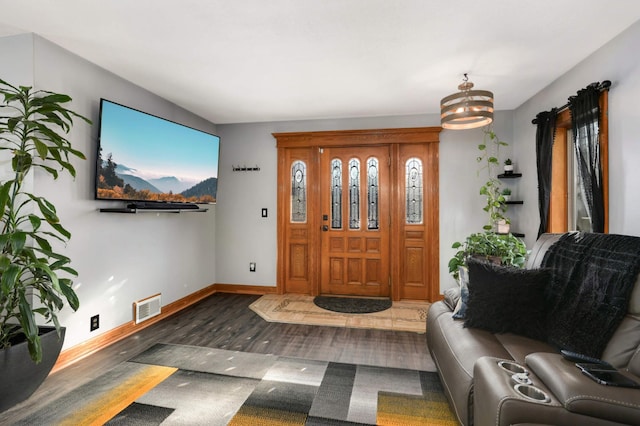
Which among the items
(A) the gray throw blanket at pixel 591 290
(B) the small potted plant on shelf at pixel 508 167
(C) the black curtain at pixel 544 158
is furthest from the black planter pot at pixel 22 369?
(B) the small potted plant on shelf at pixel 508 167

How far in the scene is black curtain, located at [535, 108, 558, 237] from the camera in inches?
121

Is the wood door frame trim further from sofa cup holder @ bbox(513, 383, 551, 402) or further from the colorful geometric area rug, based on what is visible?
sofa cup holder @ bbox(513, 383, 551, 402)

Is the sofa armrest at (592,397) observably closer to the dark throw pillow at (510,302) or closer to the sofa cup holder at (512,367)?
the sofa cup holder at (512,367)

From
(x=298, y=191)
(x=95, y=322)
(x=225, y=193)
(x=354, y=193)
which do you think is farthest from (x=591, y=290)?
(x=225, y=193)

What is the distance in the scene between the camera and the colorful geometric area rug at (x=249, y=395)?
1.80 meters

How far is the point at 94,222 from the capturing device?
8.95 ft

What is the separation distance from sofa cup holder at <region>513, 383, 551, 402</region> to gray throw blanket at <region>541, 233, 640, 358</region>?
52cm

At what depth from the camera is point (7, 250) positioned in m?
1.88

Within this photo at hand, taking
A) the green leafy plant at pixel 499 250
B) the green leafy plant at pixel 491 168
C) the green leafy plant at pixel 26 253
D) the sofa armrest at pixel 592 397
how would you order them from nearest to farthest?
1. the sofa armrest at pixel 592 397
2. the green leafy plant at pixel 26 253
3. the green leafy plant at pixel 499 250
4. the green leafy plant at pixel 491 168

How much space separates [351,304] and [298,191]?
5.59 feet

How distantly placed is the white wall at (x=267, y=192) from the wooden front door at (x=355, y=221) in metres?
0.49

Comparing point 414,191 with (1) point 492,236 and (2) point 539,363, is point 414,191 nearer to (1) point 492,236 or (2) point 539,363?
(1) point 492,236

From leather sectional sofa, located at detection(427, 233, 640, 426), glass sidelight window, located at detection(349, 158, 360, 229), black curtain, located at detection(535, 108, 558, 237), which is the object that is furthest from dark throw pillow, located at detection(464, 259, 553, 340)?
glass sidelight window, located at detection(349, 158, 360, 229)

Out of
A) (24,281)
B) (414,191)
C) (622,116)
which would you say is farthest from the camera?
(414,191)
